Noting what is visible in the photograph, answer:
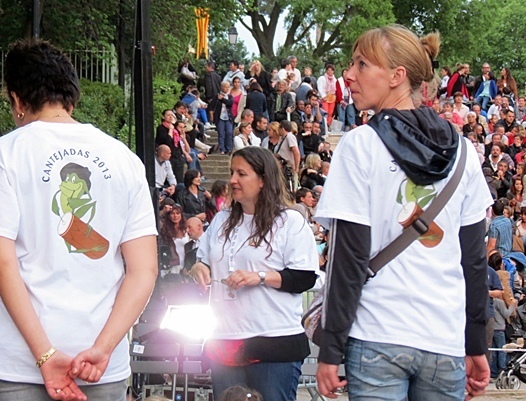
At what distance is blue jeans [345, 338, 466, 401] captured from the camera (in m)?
3.38

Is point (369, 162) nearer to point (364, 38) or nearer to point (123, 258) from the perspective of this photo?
point (364, 38)

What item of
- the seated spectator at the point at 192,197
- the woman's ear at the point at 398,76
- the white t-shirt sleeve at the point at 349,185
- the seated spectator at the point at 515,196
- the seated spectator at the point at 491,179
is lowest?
the seated spectator at the point at 515,196

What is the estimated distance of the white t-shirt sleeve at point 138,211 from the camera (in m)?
3.59

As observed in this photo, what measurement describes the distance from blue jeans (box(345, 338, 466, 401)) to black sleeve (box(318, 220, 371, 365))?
0.23 ft

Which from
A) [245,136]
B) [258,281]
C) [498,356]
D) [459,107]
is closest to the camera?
[258,281]

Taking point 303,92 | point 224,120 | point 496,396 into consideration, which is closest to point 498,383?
point 496,396

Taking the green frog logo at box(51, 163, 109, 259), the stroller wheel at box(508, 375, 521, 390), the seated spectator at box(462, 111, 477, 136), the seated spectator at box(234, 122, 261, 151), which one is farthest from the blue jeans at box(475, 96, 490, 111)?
the green frog logo at box(51, 163, 109, 259)

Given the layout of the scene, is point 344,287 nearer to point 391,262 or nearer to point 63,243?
point 391,262

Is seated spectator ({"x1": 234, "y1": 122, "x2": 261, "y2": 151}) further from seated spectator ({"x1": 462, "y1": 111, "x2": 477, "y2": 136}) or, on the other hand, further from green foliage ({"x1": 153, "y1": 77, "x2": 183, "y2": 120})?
seated spectator ({"x1": 462, "y1": 111, "x2": 477, "y2": 136})

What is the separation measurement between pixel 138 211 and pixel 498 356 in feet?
37.0

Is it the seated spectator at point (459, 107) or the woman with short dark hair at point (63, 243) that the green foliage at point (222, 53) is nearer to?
the seated spectator at point (459, 107)

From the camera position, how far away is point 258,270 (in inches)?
205

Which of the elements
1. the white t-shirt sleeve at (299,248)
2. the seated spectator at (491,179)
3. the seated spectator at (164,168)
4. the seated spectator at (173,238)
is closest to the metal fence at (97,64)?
the seated spectator at (164,168)

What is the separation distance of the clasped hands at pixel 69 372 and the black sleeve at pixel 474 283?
1189mm
